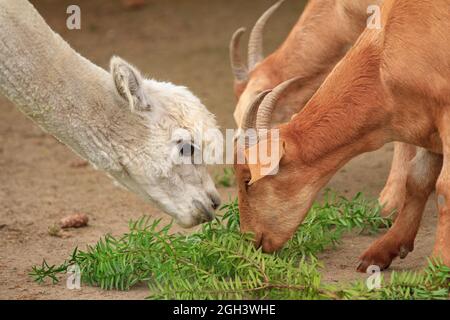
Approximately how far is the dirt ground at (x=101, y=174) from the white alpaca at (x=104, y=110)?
704 mm

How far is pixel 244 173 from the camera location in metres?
5.88

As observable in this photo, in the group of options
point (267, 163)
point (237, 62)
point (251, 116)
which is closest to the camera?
point (267, 163)

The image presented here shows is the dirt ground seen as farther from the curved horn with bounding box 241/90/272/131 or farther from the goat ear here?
the curved horn with bounding box 241/90/272/131

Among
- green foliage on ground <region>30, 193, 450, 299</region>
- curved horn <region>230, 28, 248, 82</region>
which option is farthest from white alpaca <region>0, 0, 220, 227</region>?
curved horn <region>230, 28, 248, 82</region>

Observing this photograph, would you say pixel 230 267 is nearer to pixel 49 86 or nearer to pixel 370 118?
pixel 370 118

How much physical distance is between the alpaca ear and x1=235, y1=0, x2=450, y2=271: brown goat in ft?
2.41

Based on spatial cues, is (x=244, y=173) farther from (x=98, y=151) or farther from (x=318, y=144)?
(x=98, y=151)

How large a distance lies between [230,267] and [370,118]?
48.2 inches

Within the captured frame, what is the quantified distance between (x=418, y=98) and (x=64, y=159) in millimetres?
4659

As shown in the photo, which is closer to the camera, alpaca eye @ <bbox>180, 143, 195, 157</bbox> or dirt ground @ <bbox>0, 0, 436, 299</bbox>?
alpaca eye @ <bbox>180, 143, 195, 157</bbox>

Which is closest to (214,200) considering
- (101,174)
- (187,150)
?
(187,150)

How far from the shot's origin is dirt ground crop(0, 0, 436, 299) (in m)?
6.50

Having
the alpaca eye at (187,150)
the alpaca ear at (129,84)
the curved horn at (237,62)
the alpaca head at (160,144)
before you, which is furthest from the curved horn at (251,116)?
the curved horn at (237,62)

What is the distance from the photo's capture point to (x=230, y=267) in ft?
18.8
